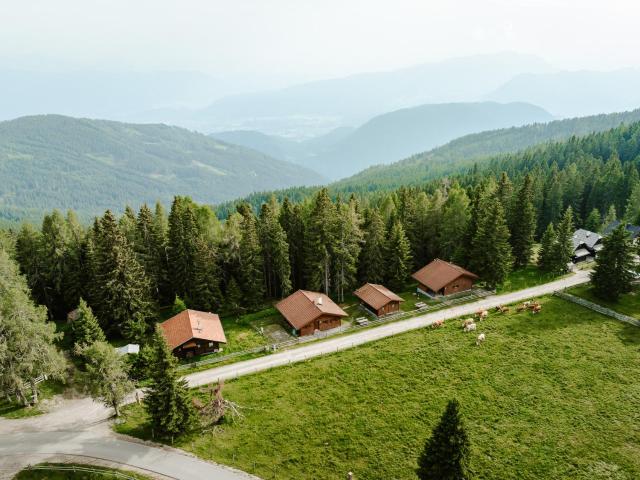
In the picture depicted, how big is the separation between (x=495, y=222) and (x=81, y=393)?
5546 centimetres

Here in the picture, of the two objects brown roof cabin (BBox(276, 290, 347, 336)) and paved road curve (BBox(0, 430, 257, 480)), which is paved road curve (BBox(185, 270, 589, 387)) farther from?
paved road curve (BBox(0, 430, 257, 480))

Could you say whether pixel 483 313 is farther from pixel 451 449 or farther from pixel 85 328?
pixel 85 328

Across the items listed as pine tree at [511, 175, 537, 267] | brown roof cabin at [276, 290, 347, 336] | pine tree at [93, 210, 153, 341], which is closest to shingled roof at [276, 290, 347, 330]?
brown roof cabin at [276, 290, 347, 336]

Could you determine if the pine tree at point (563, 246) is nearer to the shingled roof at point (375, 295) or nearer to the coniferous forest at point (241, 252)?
the coniferous forest at point (241, 252)

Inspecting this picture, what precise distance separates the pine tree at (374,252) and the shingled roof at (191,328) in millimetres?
24145

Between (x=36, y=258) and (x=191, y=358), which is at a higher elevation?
(x=36, y=258)

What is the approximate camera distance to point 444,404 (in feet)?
120

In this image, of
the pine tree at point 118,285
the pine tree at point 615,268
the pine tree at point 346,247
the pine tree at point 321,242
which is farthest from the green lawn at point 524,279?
the pine tree at point 118,285

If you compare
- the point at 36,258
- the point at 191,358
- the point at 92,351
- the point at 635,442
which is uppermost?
the point at 36,258

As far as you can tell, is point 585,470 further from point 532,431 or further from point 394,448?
point 394,448

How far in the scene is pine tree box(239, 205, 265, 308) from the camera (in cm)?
5859

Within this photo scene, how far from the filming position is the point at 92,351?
3462 centimetres

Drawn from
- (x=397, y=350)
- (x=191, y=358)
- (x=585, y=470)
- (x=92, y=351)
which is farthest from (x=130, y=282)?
(x=585, y=470)

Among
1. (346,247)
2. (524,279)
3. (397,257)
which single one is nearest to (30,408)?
(346,247)
